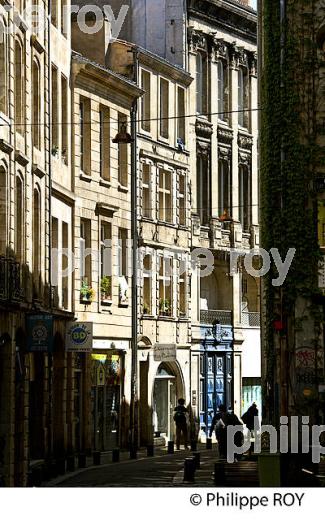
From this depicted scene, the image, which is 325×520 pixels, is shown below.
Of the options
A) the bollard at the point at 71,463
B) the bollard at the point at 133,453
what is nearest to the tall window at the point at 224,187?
the bollard at the point at 133,453

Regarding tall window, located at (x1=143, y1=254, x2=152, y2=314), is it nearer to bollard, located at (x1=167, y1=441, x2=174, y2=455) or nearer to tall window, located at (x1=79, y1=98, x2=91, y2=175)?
bollard, located at (x1=167, y1=441, x2=174, y2=455)

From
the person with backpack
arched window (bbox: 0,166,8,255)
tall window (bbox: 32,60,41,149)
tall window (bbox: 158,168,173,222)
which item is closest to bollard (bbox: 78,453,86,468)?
tall window (bbox: 32,60,41,149)

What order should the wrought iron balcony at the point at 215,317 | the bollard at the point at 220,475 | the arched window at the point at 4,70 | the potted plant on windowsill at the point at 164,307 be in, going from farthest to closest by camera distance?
the wrought iron balcony at the point at 215,317 → the potted plant on windowsill at the point at 164,307 → the arched window at the point at 4,70 → the bollard at the point at 220,475

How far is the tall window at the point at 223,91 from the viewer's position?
5762 cm

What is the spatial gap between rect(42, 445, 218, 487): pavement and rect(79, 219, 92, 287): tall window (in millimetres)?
4359

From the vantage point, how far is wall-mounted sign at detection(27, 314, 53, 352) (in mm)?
34531

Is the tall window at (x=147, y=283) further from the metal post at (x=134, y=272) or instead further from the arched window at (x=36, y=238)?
the arched window at (x=36, y=238)

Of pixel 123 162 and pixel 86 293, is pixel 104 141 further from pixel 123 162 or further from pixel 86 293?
pixel 86 293

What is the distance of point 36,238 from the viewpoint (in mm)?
37969

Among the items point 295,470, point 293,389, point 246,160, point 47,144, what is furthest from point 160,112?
point 295,470

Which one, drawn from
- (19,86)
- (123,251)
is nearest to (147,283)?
(123,251)

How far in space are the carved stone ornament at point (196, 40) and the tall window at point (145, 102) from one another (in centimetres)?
406

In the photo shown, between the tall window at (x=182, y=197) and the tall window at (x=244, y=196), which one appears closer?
the tall window at (x=182, y=197)

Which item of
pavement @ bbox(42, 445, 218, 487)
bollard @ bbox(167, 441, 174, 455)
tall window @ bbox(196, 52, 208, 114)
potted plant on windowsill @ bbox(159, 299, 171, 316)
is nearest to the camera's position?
pavement @ bbox(42, 445, 218, 487)
